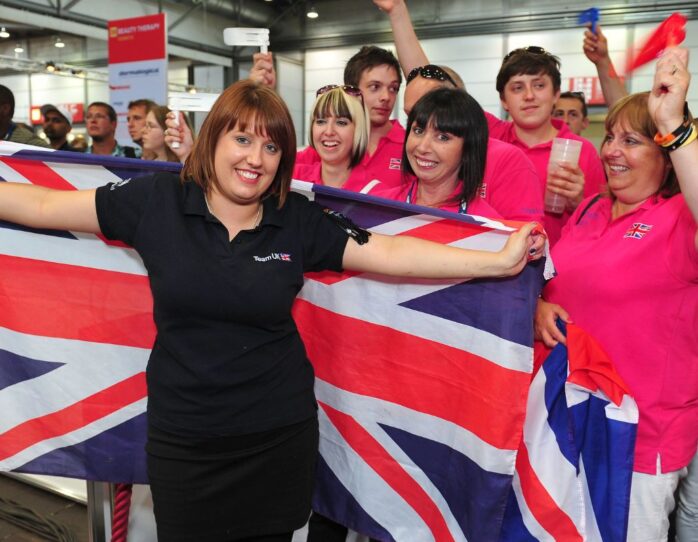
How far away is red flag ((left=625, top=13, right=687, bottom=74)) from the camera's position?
1.52 meters

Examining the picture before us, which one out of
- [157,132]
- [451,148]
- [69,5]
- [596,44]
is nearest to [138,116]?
[157,132]

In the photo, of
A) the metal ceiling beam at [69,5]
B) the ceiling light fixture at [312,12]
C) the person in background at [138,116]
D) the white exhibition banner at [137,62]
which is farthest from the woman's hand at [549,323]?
the ceiling light fixture at [312,12]

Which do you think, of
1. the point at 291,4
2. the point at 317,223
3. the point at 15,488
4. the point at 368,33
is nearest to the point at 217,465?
the point at 317,223

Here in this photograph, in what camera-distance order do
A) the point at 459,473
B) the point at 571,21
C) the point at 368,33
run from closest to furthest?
the point at 459,473
the point at 571,21
the point at 368,33

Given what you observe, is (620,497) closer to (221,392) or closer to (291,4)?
(221,392)

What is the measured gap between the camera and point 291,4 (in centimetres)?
1470

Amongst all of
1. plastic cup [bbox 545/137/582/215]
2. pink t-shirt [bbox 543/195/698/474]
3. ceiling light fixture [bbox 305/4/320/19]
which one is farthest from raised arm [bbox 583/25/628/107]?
ceiling light fixture [bbox 305/4/320/19]

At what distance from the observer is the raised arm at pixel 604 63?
268 cm

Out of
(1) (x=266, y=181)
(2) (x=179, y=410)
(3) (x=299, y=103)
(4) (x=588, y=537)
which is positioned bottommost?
(4) (x=588, y=537)

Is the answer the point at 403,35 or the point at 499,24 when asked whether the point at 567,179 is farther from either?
the point at 499,24

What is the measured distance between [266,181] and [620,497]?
47.5 inches

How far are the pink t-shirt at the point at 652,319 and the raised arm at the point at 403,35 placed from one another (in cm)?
142

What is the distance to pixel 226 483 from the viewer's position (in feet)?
5.35

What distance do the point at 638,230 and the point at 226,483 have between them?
4.06ft
